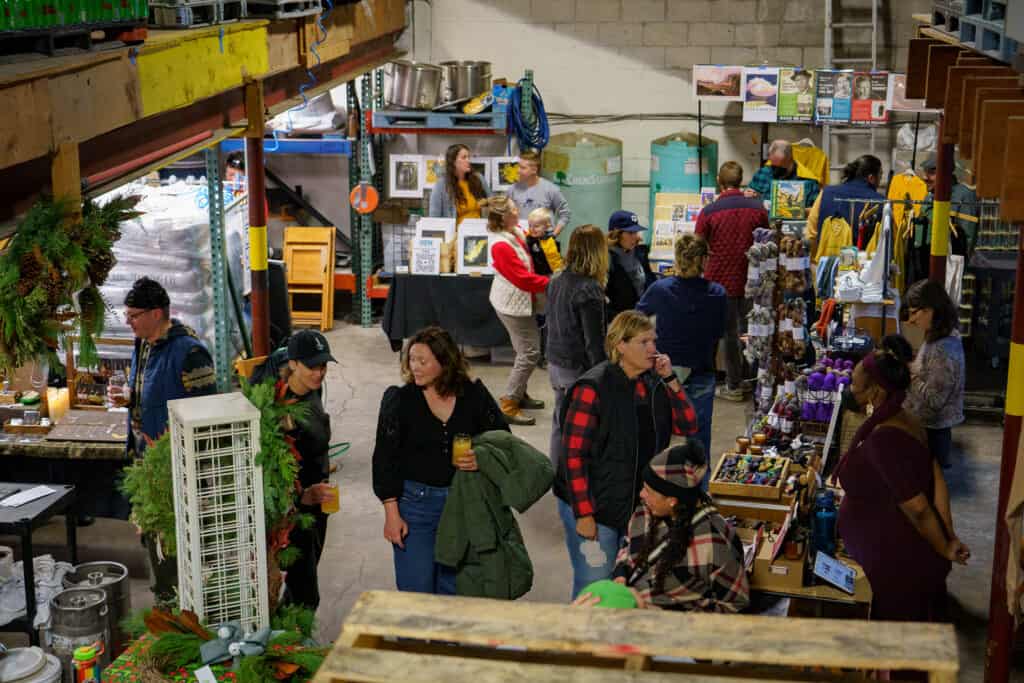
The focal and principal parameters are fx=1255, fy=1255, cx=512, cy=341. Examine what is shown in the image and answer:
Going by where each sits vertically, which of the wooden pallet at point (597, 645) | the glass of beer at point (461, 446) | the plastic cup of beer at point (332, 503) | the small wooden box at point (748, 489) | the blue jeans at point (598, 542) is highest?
the wooden pallet at point (597, 645)

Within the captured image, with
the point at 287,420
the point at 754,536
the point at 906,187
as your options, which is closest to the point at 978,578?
the point at 754,536

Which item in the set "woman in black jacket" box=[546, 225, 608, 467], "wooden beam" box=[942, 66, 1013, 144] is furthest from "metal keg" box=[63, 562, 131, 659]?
"wooden beam" box=[942, 66, 1013, 144]

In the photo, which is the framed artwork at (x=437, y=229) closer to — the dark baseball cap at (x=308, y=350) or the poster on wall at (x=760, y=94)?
the poster on wall at (x=760, y=94)

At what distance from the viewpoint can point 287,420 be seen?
427cm

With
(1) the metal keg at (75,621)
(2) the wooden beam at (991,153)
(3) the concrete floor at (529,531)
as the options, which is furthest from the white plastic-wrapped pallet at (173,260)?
(2) the wooden beam at (991,153)

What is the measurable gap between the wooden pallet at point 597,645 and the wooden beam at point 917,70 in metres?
5.89

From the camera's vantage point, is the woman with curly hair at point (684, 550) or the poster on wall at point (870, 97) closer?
the woman with curly hair at point (684, 550)

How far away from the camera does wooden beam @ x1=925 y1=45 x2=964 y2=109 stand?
6.88m

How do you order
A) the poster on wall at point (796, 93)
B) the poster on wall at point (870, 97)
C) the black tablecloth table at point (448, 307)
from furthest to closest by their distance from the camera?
the poster on wall at point (796, 93)
the poster on wall at point (870, 97)
the black tablecloth table at point (448, 307)

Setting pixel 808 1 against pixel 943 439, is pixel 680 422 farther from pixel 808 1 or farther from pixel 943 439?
pixel 808 1

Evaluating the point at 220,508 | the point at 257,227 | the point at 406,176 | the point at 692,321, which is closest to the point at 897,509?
the point at 692,321

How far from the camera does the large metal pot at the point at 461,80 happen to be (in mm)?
11680

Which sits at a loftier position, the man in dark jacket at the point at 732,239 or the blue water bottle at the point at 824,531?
the man in dark jacket at the point at 732,239

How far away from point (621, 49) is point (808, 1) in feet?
6.73
